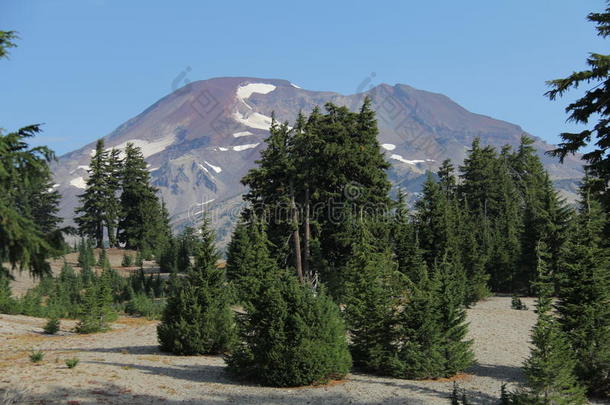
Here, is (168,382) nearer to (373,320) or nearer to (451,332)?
(373,320)

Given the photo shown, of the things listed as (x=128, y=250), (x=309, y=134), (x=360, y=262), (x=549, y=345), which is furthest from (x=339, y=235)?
(x=128, y=250)

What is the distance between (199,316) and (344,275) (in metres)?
14.0

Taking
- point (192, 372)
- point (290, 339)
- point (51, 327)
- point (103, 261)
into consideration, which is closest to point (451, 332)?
point (290, 339)

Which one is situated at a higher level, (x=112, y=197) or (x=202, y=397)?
(x=112, y=197)

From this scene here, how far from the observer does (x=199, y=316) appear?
741 inches

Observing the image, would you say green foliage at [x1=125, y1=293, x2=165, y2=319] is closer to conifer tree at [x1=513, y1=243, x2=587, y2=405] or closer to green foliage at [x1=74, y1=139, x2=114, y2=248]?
conifer tree at [x1=513, y1=243, x2=587, y2=405]

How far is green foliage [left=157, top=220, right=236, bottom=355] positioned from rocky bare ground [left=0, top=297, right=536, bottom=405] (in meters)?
0.56

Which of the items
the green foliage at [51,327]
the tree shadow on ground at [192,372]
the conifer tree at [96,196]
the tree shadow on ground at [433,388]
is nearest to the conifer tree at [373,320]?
the tree shadow on ground at [433,388]

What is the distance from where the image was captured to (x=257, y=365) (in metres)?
14.7

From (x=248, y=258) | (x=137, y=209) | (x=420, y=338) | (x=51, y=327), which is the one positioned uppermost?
(x=137, y=209)

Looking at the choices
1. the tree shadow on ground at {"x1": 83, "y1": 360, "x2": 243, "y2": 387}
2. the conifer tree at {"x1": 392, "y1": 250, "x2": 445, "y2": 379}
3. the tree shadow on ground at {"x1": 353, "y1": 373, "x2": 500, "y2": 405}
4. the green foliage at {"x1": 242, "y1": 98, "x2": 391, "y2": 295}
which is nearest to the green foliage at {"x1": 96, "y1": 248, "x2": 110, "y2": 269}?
the green foliage at {"x1": 242, "y1": 98, "x2": 391, "y2": 295}

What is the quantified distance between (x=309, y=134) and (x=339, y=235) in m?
6.77

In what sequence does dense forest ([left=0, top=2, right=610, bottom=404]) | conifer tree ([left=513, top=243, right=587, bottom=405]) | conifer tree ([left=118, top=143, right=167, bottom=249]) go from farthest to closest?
1. conifer tree ([left=118, top=143, right=167, bottom=249])
2. dense forest ([left=0, top=2, right=610, bottom=404])
3. conifer tree ([left=513, top=243, right=587, bottom=405])

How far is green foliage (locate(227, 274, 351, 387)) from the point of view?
1420cm
